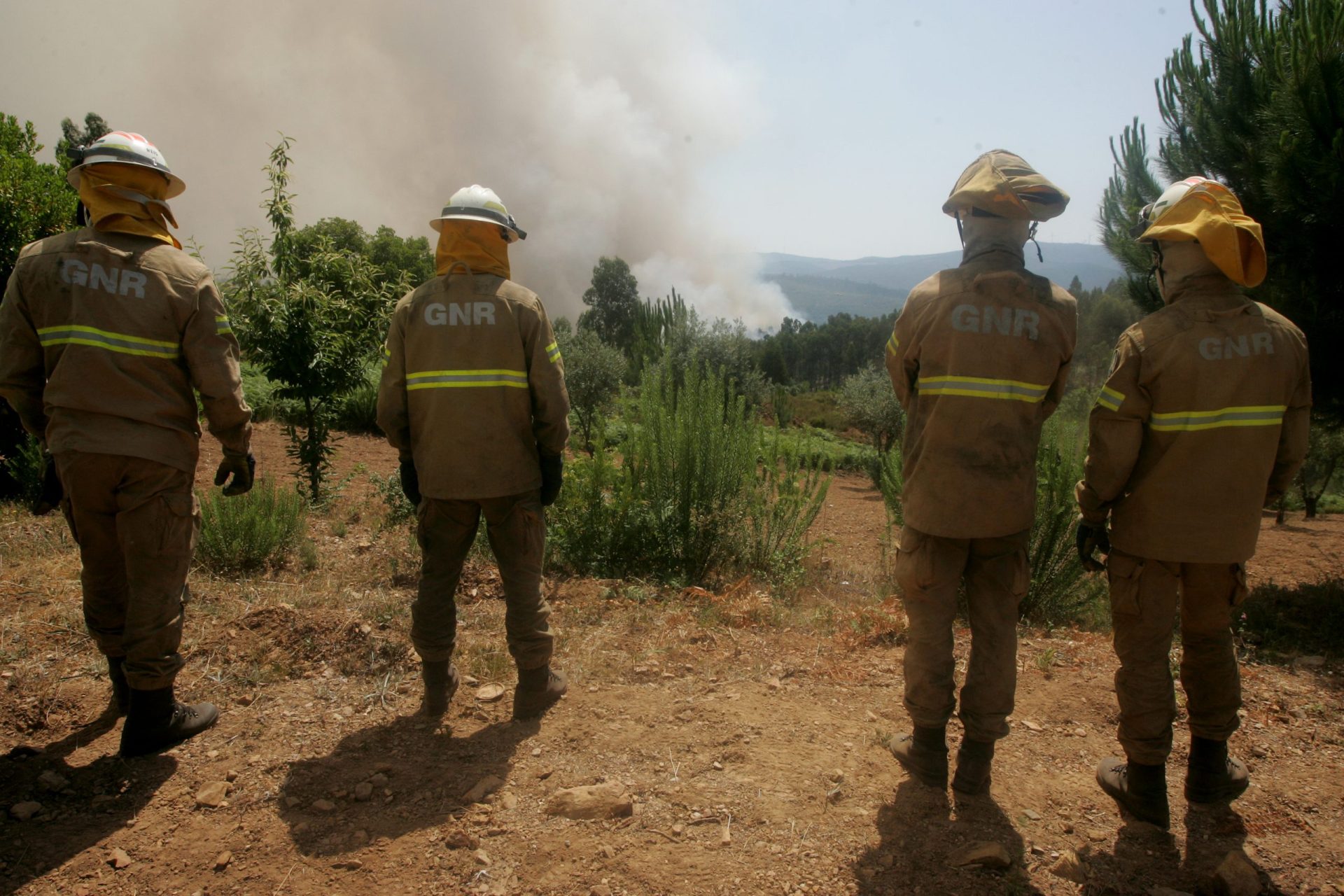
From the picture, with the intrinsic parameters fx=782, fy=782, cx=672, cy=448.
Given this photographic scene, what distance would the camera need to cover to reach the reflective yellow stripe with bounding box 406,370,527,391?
3.04 metres

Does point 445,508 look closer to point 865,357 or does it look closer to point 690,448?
point 690,448

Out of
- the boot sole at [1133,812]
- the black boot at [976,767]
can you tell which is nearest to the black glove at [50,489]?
the black boot at [976,767]

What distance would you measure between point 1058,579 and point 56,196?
8.38 m

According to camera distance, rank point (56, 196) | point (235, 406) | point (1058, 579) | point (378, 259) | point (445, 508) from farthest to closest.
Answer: point (378, 259) → point (56, 196) → point (1058, 579) → point (445, 508) → point (235, 406)

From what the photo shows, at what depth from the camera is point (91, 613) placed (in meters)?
3.03

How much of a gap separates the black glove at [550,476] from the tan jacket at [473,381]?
10 cm

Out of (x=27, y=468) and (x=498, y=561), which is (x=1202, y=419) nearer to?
(x=498, y=561)

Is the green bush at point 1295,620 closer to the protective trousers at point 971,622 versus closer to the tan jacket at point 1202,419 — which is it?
the tan jacket at point 1202,419

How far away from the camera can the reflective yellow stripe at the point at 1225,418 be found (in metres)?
2.55

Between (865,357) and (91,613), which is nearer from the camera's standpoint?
(91,613)

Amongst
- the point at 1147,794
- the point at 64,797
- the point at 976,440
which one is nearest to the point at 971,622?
the point at 976,440

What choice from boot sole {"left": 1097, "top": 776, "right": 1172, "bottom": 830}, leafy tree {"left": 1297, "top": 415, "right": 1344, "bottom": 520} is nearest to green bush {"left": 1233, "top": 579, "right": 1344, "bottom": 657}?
boot sole {"left": 1097, "top": 776, "right": 1172, "bottom": 830}

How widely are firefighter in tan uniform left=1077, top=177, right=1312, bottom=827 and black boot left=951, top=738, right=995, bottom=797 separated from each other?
484mm

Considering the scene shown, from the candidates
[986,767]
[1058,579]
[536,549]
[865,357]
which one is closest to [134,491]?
[536,549]
